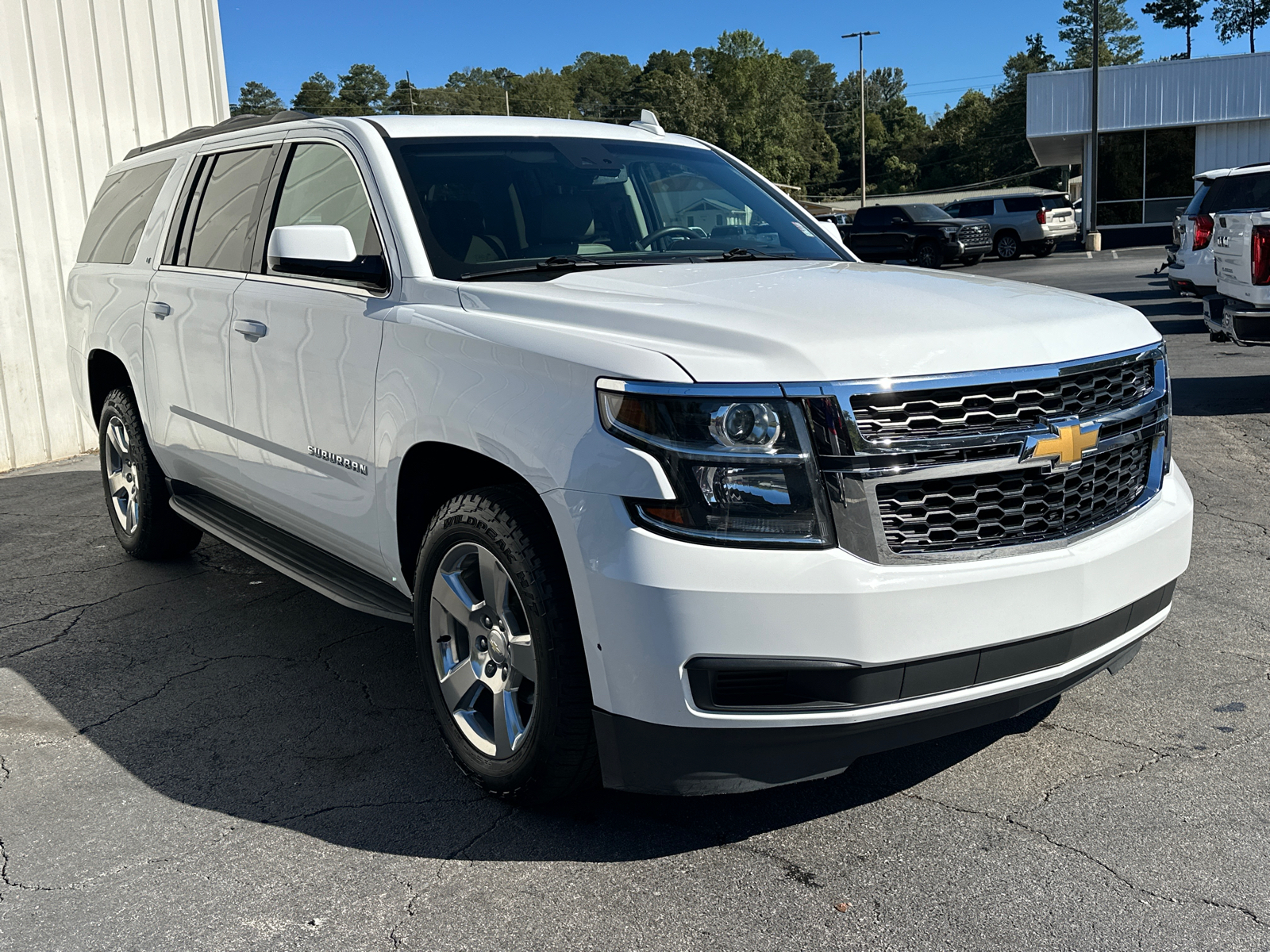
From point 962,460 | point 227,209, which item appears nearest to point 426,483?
point 962,460

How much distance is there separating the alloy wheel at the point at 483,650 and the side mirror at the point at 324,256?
985 millimetres

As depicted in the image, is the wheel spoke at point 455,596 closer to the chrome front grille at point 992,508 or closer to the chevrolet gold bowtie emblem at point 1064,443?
the chrome front grille at point 992,508

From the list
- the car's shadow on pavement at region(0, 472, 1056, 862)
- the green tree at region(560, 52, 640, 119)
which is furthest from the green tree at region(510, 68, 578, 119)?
the car's shadow on pavement at region(0, 472, 1056, 862)

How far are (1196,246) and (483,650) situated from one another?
12316 mm

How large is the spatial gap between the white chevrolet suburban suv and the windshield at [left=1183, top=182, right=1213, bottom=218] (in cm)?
1173

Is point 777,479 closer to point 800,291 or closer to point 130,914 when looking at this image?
point 800,291

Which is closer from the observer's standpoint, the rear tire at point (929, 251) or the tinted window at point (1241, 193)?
the tinted window at point (1241, 193)

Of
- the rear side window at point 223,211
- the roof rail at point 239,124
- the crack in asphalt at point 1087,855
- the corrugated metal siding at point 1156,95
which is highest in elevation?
the corrugated metal siding at point 1156,95

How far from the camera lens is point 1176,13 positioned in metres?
99.8

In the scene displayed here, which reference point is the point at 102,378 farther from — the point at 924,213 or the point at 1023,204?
the point at 1023,204

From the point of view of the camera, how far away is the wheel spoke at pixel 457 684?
11.0 feet

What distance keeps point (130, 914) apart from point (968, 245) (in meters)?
27.8

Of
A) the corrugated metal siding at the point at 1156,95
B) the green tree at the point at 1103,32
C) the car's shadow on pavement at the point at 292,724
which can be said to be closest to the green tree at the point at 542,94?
the green tree at the point at 1103,32

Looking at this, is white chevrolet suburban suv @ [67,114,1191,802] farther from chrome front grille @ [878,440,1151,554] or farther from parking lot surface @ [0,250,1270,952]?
parking lot surface @ [0,250,1270,952]
